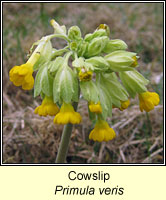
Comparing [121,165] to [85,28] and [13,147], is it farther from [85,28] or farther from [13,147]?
[85,28]

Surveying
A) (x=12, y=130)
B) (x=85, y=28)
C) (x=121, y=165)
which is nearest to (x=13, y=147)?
(x=12, y=130)

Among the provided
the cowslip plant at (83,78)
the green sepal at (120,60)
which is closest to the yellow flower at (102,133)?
the cowslip plant at (83,78)

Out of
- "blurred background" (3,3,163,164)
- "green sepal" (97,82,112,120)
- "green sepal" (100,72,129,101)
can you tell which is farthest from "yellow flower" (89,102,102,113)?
"blurred background" (3,3,163,164)

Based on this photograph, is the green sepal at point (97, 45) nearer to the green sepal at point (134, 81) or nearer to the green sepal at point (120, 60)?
the green sepal at point (120, 60)

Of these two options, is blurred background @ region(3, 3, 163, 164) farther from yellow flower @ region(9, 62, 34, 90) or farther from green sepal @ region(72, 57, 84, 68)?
green sepal @ region(72, 57, 84, 68)

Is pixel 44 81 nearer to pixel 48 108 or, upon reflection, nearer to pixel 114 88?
pixel 48 108

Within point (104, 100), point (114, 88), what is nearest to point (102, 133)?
point (104, 100)
